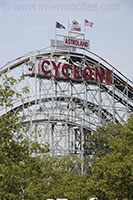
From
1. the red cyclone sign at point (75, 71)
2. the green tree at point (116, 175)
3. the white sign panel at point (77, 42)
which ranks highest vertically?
the white sign panel at point (77, 42)

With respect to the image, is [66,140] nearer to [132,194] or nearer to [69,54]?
[69,54]

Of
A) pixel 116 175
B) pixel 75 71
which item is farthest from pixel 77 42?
pixel 116 175

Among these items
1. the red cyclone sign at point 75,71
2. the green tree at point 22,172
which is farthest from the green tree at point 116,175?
the red cyclone sign at point 75,71

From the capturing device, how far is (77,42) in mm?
52875

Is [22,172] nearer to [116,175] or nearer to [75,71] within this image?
[116,175]

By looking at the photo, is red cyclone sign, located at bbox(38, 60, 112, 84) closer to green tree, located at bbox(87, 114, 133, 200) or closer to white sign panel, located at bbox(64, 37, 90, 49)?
white sign panel, located at bbox(64, 37, 90, 49)

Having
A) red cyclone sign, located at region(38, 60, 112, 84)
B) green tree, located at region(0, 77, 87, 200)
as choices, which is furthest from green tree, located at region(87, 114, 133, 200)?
red cyclone sign, located at region(38, 60, 112, 84)

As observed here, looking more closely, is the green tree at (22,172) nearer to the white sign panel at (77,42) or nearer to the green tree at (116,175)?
the green tree at (116,175)

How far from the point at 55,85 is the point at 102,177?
79.8 ft

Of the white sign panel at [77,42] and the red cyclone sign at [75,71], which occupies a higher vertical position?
the white sign panel at [77,42]

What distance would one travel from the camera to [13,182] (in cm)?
Result: 2414

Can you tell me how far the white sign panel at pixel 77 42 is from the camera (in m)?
51.9

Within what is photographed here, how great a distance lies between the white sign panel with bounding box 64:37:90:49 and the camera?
51.9 meters

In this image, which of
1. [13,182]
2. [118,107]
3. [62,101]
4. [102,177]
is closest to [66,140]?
[62,101]
